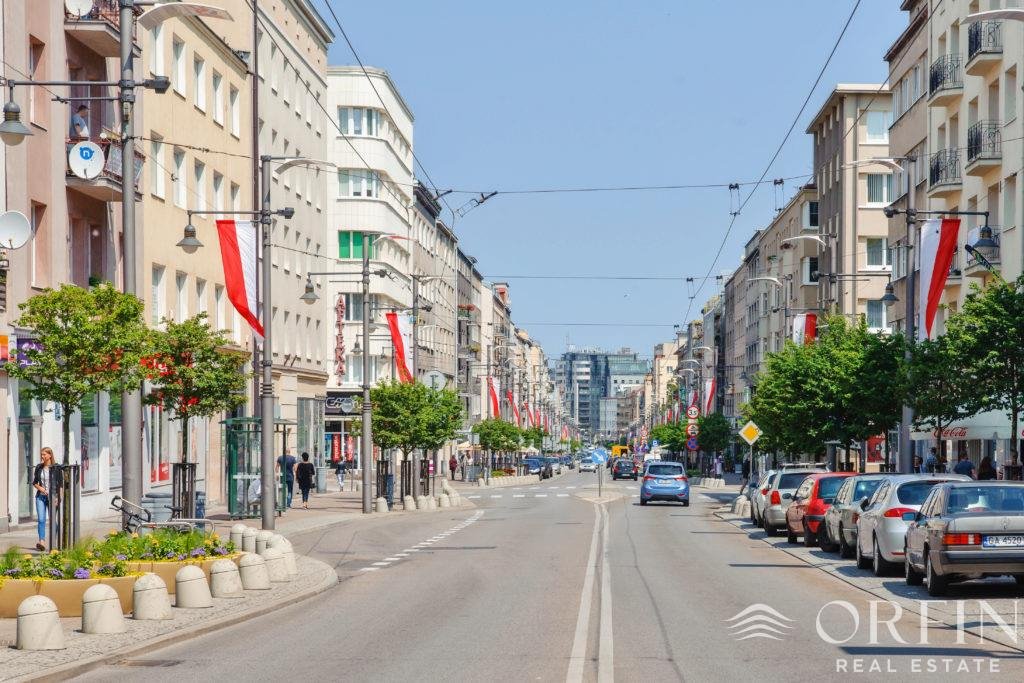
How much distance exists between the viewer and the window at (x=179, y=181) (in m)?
44.8

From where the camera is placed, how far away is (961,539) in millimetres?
18078

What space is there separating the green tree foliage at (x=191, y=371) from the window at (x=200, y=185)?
500 inches

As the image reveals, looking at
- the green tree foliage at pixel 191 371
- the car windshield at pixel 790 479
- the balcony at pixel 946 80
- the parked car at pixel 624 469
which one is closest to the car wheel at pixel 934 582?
the car windshield at pixel 790 479

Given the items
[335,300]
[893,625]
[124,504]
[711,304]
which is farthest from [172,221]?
[711,304]

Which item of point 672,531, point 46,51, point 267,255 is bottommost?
point 672,531

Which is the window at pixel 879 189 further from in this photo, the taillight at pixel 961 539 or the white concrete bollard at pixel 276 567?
the taillight at pixel 961 539

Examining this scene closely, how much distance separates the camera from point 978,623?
15.7 m

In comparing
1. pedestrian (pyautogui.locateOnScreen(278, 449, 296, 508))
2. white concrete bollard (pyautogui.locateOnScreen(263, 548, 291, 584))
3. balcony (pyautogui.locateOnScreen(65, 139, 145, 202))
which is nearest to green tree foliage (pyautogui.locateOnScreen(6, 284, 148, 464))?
white concrete bollard (pyautogui.locateOnScreen(263, 548, 291, 584))

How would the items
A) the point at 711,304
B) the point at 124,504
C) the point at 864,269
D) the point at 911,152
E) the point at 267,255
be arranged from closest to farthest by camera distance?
1. the point at 124,504
2. the point at 267,255
3. the point at 911,152
4. the point at 864,269
5. the point at 711,304

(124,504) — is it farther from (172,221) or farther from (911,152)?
(911,152)

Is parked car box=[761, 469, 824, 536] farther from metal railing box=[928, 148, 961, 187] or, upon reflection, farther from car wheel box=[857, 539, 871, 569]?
metal railing box=[928, 148, 961, 187]

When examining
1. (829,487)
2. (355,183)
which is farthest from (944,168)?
(355,183)

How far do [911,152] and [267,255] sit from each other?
34.7 meters

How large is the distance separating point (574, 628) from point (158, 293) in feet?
97.8
